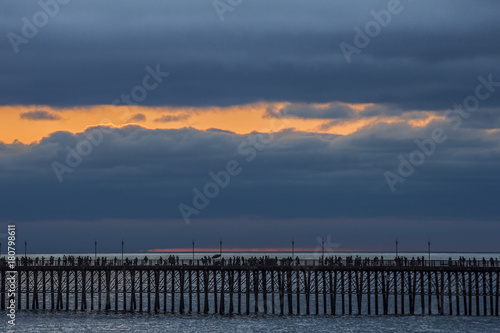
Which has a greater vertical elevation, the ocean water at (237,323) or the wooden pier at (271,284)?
the wooden pier at (271,284)

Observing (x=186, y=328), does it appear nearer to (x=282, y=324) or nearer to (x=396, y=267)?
(x=282, y=324)

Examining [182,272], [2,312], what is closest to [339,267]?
[182,272]

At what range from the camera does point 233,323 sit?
86.1 metres

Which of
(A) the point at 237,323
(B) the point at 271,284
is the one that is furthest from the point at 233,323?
(B) the point at 271,284

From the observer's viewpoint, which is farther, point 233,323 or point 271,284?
point 271,284

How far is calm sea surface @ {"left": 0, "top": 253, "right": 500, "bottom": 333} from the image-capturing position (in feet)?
270

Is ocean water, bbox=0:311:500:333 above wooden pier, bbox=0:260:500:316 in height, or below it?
below

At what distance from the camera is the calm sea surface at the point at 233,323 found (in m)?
82.4

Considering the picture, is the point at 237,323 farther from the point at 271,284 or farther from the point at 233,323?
the point at 271,284

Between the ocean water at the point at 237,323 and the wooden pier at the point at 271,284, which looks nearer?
the ocean water at the point at 237,323

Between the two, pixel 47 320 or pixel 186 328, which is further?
pixel 47 320

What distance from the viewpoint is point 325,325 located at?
287ft

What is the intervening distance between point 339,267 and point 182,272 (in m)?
18.4

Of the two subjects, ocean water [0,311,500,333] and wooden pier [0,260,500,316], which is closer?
ocean water [0,311,500,333]
